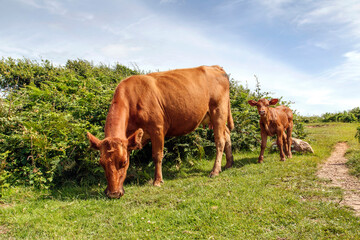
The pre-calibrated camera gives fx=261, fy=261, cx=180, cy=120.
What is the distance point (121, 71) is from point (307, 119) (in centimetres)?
1763

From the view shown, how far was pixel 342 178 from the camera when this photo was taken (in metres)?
6.56

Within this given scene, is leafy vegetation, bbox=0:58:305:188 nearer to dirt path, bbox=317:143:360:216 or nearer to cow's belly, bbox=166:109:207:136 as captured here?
cow's belly, bbox=166:109:207:136

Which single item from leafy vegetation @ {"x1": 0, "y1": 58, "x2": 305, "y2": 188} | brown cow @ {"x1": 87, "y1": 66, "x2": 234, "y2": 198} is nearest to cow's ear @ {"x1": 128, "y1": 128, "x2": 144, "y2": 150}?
brown cow @ {"x1": 87, "y1": 66, "x2": 234, "y2": 198}

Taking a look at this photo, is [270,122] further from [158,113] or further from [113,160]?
[113,160]

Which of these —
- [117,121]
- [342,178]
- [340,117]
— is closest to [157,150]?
[117,121]

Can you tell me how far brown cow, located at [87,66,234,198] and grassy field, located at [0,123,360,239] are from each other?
72cm

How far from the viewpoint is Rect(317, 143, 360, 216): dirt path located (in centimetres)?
496

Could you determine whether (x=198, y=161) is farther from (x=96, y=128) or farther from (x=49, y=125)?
(x=49, y=125)

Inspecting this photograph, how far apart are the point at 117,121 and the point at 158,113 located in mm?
1182

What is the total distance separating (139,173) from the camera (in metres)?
7.10

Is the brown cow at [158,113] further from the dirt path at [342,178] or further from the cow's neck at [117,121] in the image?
the dirt path at [342,178]

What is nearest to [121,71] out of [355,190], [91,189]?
[91,189]

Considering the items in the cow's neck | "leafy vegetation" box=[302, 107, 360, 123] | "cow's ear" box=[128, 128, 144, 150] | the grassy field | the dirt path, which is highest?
"leafy vegetation" box=[302, 107, 360, 123]

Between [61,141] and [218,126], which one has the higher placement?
[218,126]
